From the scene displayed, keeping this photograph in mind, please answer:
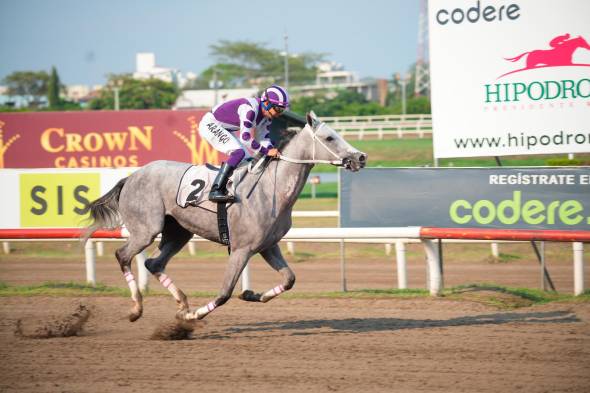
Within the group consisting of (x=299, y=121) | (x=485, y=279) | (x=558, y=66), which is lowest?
(x=485, y=279)

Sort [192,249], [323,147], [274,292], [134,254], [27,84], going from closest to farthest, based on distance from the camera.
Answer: [323,147] < [274,292] < [134,254] < [192,249] < [27,84]

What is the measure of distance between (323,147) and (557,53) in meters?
4.55

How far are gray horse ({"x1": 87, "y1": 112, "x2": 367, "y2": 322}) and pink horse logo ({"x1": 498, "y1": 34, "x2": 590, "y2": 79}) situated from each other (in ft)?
13.6

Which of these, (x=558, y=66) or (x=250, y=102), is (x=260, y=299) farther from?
(x=558, y=66)

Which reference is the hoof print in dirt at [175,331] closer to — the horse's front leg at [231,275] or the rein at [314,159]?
the horse's front leg at [231,275]

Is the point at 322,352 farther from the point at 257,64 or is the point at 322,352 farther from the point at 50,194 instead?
the point at 257,64

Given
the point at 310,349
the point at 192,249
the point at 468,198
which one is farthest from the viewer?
the point at 192,249

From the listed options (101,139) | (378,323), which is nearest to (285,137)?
(378,323)

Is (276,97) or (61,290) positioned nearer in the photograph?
(276,97)

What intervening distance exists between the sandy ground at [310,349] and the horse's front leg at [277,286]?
0.37 metres

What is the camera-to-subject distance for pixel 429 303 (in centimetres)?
969

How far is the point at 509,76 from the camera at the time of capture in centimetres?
1075

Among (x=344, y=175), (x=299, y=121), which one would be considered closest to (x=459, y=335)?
(x=299, y=121)

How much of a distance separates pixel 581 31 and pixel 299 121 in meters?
4.31
